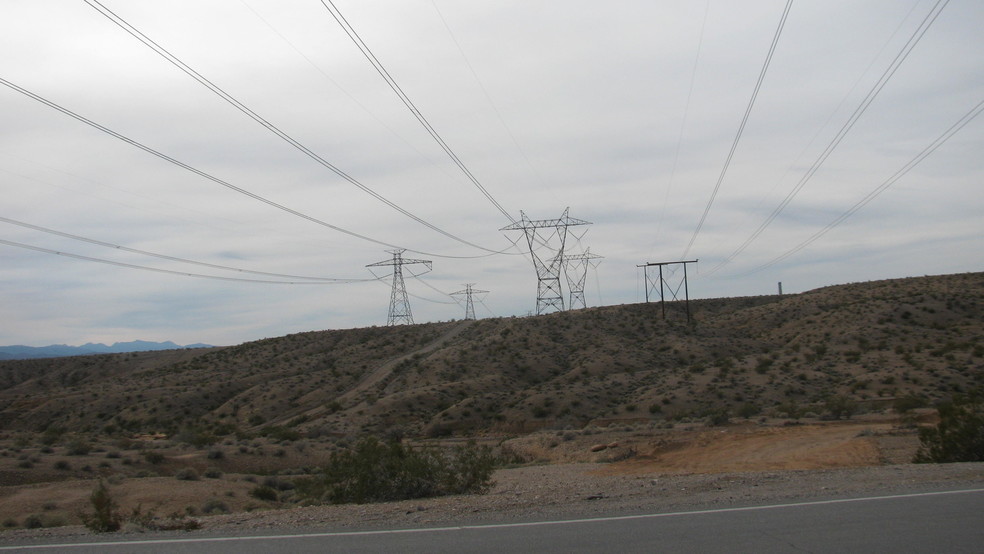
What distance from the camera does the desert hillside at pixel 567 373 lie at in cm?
5975

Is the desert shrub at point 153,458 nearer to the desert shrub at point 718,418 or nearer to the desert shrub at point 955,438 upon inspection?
the desert shrub at point 718,418

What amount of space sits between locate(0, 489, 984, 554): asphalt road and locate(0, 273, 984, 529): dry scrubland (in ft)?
18.2

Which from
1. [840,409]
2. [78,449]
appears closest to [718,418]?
[840,409]

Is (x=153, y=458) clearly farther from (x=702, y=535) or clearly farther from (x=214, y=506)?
(x=702, y=535)

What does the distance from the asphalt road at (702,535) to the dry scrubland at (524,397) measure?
5562 millimetres

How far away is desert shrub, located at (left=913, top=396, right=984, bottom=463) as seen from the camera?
24.0 metres

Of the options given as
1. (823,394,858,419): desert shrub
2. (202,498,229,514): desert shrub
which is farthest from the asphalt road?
(823,394,858,419): desert shrub

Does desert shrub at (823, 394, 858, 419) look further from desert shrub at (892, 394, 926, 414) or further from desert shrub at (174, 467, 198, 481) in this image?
desert shrub at (174, 467, 198, 481)

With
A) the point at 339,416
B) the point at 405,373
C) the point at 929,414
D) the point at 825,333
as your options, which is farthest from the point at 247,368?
the point at 929,414

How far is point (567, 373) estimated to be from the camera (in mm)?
76625

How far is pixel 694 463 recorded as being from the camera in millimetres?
33688

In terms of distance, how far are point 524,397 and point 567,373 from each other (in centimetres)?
1002

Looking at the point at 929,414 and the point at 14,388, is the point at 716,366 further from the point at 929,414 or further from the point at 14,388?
the point at 14,388

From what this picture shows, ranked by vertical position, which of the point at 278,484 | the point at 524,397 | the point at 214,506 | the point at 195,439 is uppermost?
the point at 524,397
